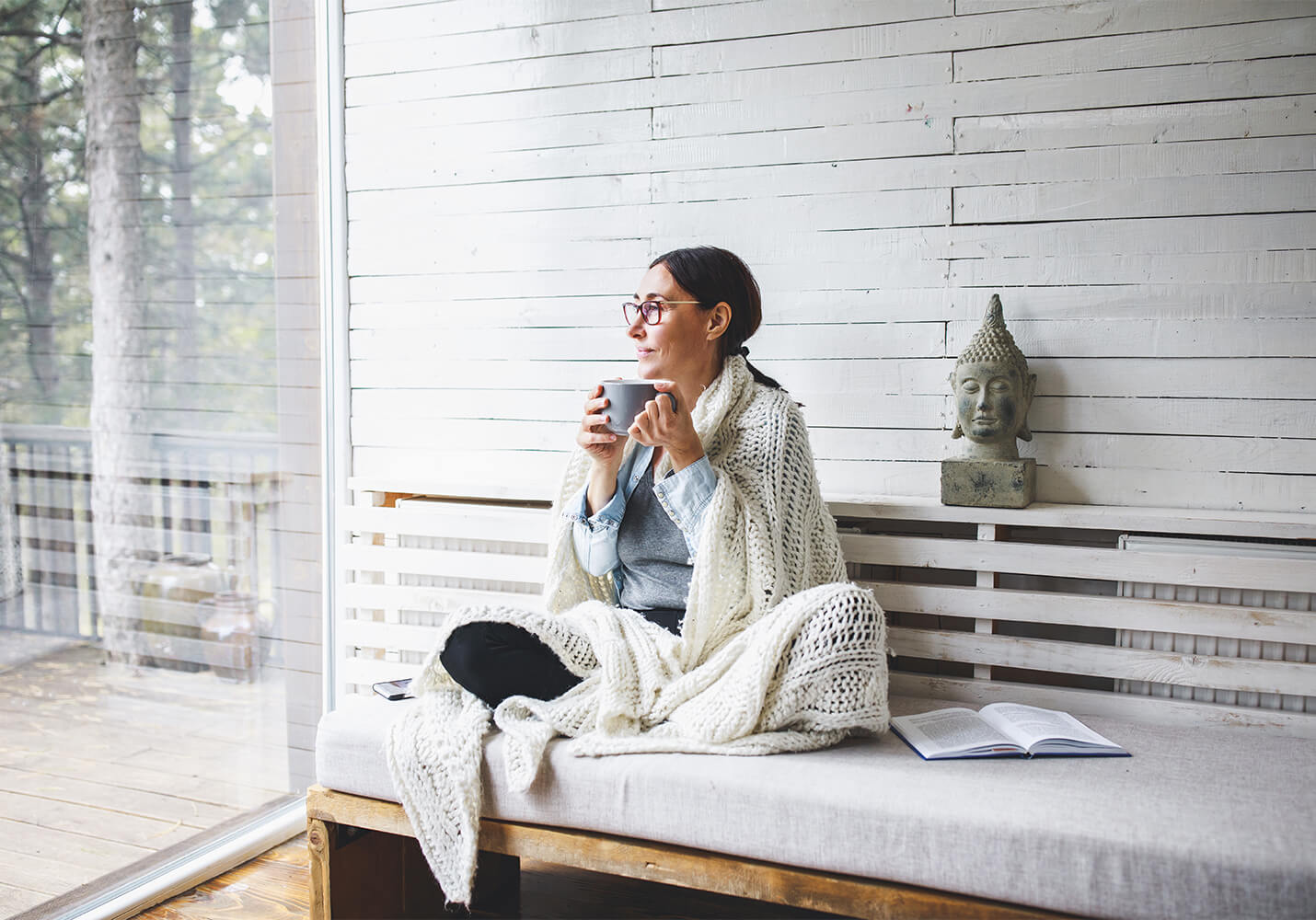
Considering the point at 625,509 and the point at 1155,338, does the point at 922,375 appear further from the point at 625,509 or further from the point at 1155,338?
the point at 625,509

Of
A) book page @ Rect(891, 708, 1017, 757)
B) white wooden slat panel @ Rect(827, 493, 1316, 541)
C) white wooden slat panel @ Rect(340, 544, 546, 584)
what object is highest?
white wooden slat panel @ Rect(827, 493, 1316, 541)

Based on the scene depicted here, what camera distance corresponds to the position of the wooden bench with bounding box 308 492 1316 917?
170cm

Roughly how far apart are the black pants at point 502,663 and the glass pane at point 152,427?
73 cm

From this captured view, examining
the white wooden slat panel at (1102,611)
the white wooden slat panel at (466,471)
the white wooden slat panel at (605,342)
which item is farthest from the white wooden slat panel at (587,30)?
the white wooden slat panel at (1102,611)

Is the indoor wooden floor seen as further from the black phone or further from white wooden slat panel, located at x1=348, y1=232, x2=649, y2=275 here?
white wooden slat panel, located at x1=348, y1=232, x2=649, y2=275

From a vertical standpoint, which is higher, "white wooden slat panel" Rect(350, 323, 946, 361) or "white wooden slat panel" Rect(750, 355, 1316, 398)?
"white wooden slat panel" Rect(350, 323, 946, 361)

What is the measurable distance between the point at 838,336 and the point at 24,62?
1.60 m

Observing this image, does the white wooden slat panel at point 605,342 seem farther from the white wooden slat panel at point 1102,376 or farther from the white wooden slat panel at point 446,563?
the white wooden slat panel at point 446,563

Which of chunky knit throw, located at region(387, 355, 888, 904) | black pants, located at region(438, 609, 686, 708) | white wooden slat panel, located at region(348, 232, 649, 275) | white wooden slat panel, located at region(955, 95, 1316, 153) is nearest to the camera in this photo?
chunky knit throw, located at region(387, 355, 888, 904)

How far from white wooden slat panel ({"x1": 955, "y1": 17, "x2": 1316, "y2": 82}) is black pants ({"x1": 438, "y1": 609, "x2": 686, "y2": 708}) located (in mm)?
1437

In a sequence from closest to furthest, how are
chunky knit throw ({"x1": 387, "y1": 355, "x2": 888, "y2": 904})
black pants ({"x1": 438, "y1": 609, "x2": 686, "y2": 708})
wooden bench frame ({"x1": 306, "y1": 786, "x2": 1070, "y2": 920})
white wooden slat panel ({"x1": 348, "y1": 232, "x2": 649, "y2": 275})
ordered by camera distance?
wooden bench frame ({"x1": 306, "y1": 786, "x2": 1070, "y2": 920}), chunky knit throw ({"x1": 387, "y1": 355, "x2": 888, "y2": 904}), black pants ({"x1": 438, "y1": 609, "x2": 686, "y2": 708}), white wooden slat panel ({"x1": 348, "y1": 232, "x2": 649, "y2": 275})

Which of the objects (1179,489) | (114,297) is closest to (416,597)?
(114,297)

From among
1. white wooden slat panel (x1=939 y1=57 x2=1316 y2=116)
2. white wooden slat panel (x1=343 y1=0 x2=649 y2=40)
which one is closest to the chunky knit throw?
Result: white wooden slat panel (x1=939 y1=57 x2=1316 y2=116)

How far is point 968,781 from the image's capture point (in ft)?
5.08
